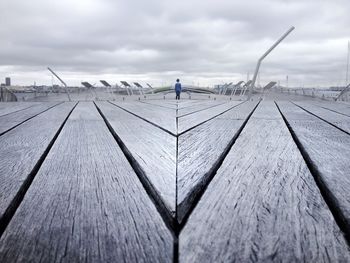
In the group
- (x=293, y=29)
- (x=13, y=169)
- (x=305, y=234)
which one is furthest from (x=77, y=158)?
(x=293, y=29)

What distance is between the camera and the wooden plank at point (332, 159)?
0.80 m

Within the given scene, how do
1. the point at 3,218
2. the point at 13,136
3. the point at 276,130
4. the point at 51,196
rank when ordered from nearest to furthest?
1. the point at 3,218
2. the point at 51,196
3. the point at 13,136
4. the point at 276,130

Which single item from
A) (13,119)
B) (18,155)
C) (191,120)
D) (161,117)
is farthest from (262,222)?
(13,119)

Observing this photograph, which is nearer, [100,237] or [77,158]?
[100,237]

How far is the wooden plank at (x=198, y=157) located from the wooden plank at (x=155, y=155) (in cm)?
2

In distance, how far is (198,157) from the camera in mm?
1264

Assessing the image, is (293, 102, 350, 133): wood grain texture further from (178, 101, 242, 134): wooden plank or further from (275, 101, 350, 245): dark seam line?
(275, 101, 350, 245): dark seam line

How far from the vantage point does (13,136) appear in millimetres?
1808

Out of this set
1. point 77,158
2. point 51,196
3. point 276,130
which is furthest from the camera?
point 276,130

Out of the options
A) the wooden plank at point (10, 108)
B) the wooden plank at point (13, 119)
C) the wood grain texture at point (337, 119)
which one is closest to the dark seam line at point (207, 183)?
the wood grain texture at point (337, 119)

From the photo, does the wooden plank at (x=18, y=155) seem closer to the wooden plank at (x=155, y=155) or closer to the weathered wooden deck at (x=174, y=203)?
the weathered wooden deck at (x=174, y=203)

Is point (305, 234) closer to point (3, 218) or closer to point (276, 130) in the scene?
point (3, 218)

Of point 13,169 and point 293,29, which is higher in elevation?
point 293,29

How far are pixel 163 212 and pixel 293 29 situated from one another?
355 inches
